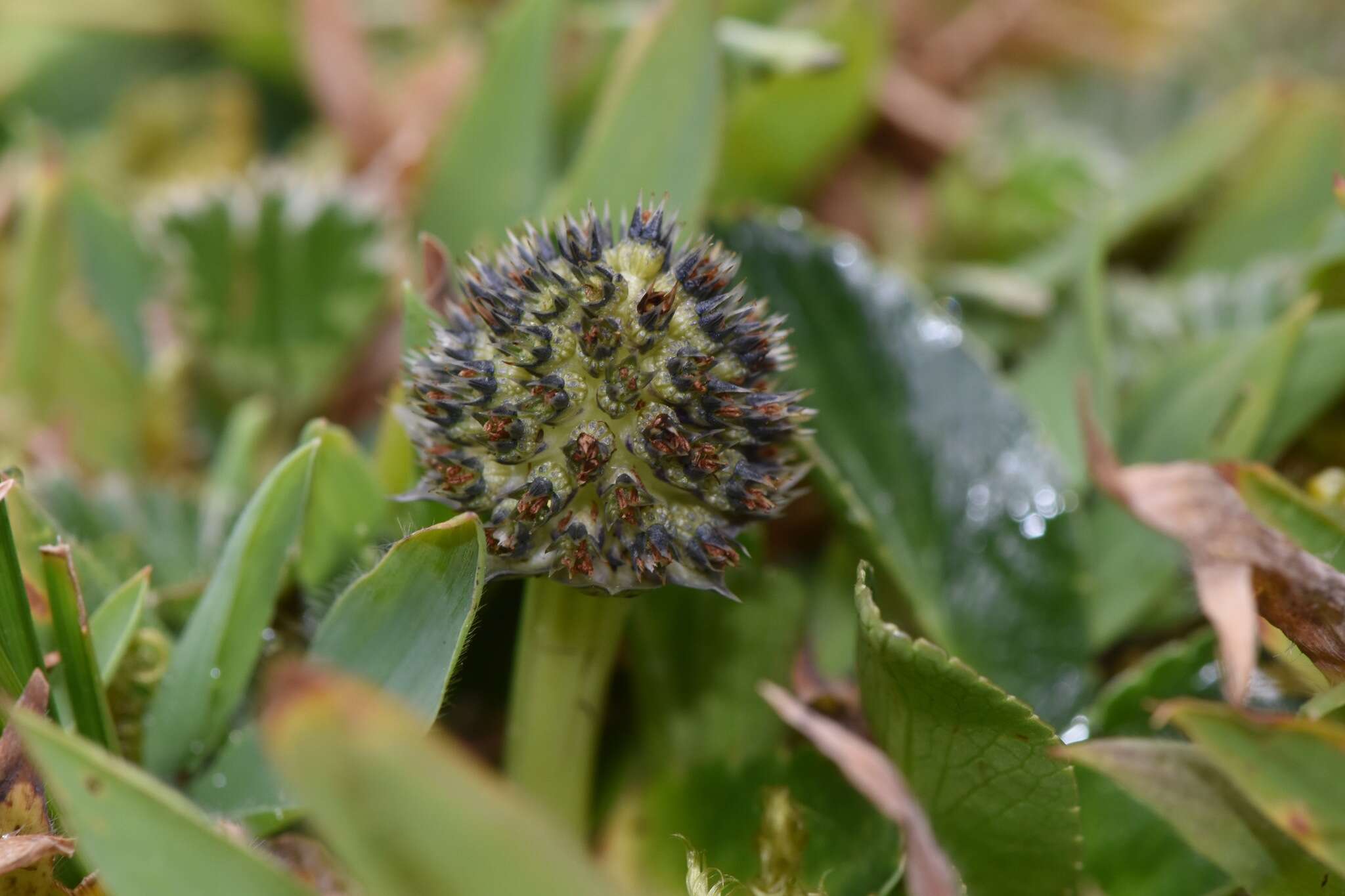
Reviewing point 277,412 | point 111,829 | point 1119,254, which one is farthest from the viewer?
point 1119,254

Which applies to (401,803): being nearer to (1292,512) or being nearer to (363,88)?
(1292,512)

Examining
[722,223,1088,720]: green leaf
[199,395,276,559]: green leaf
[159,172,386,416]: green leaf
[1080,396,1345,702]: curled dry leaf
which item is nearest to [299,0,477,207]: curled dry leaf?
[159,172,386,416]: green leaf

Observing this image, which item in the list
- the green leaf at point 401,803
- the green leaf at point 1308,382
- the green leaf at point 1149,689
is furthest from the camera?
the green leaf at point 1308,382

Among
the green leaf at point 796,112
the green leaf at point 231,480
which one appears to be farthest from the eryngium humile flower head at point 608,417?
the green leaf at point 796,112

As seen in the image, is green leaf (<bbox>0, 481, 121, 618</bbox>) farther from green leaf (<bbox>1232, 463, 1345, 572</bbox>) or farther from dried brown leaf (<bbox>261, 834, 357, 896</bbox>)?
green leaf (<bbox>1232, 463, 1345, 572</bbox>)

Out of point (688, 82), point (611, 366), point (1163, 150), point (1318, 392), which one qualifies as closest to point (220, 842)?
point (611, 366)

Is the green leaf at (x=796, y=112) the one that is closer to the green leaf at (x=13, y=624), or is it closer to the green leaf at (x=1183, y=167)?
the green leaf at (x=1183, y=167)

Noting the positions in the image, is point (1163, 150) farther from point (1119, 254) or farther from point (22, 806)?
point (22, 806)
